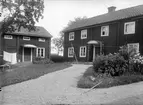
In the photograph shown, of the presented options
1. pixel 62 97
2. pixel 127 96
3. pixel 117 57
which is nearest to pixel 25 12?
pixel 117 57

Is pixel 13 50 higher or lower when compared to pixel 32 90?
higher

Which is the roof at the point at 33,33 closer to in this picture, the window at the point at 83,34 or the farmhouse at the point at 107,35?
the farmhouse at the point at 107,35

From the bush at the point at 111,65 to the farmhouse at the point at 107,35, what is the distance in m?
6.36

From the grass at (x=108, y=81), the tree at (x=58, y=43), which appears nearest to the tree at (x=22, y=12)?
the grass at (x=108, y=81)

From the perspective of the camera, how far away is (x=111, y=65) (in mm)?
10977

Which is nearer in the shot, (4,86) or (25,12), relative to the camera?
(4,86)

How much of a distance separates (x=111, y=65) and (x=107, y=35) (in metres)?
10.6

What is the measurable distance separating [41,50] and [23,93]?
904 inches

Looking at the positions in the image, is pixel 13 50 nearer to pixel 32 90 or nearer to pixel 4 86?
pixel 4 86

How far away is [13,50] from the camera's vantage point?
2739cm

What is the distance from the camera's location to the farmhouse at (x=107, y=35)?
18.0m

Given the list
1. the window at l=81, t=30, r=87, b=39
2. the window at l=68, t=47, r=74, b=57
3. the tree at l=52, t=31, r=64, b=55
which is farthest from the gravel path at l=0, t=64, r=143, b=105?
the tree at l=52, t=31, r=64, b=55

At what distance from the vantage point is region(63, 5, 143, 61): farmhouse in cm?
1800

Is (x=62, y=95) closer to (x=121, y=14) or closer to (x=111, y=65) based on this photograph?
(x=111, y=65)
